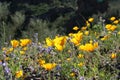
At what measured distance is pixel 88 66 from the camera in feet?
12.0

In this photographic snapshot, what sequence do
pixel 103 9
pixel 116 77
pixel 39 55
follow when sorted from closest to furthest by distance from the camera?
pixel 116 77, pixel 39 55, pixel 103 9

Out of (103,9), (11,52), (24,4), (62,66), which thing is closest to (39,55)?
(11,52)

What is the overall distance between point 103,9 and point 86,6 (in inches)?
27.3

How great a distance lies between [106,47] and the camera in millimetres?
4238

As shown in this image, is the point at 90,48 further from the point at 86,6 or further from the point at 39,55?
the point at 86,6

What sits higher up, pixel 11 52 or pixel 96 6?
pixel 96 6

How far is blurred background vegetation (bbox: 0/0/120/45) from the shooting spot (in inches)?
431

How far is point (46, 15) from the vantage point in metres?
20.4

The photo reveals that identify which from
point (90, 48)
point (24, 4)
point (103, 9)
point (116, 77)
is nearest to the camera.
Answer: point (90, 48)

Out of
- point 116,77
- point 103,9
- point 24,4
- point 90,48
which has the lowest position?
point 116,77

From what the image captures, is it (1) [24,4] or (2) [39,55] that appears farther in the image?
(1) [24,4]

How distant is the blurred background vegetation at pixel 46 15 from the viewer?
10938mm

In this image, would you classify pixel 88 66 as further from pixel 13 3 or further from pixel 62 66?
pixel 13 3

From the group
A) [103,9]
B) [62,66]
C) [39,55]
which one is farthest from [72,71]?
[103,9]
